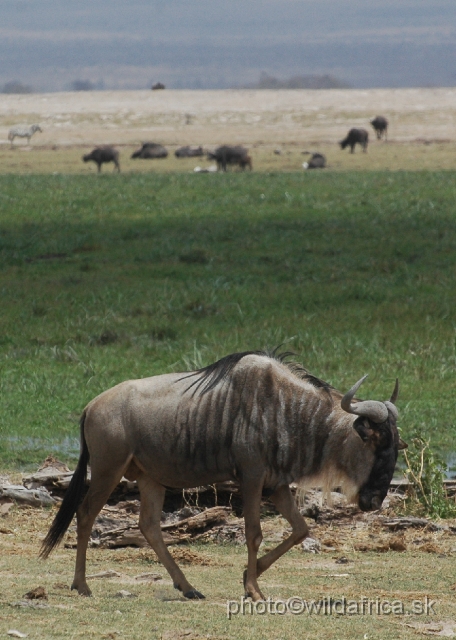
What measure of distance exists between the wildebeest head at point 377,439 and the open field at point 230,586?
529 mm

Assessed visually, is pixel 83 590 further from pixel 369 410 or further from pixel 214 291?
pixel 214 291

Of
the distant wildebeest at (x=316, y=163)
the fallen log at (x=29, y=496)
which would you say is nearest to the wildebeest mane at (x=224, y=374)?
the fallen log at (x=29, y=496)

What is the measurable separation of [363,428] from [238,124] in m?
71.7

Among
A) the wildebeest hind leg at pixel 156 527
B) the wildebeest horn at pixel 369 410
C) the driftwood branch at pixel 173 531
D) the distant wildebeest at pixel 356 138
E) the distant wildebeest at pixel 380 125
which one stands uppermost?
the distant wildebeest at pixel 380 125

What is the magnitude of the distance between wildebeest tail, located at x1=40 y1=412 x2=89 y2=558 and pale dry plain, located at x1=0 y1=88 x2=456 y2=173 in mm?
36691

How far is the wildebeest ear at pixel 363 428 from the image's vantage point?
20.1ft

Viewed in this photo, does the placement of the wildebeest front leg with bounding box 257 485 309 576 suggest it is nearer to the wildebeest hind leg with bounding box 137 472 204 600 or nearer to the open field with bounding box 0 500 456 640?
the open field with bounding box 0 500 456 640

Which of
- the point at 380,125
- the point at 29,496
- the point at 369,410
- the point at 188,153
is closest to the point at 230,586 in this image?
the point at 369,410

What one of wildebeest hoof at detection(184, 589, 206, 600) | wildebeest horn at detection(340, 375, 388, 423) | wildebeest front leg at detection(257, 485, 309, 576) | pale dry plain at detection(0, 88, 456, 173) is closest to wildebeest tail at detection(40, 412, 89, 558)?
wildebeest hoof at detection(184, 589, 206, 600)

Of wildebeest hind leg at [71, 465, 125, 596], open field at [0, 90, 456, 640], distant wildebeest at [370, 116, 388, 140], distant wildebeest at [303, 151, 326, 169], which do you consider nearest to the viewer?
open field at [0, 90, 456, 640]

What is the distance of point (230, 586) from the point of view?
21.1 feet

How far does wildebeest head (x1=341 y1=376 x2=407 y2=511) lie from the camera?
6.08 metres

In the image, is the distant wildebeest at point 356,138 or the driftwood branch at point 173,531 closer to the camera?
the driftwood branch at point 173,531

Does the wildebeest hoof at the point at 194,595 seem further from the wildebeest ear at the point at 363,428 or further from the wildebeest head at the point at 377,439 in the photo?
the wildebeest ear at the point at 363,428
